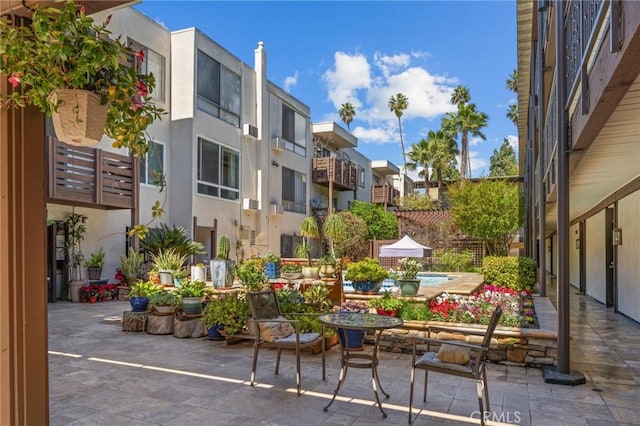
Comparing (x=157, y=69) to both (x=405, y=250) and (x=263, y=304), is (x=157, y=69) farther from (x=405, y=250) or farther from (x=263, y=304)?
(x=263, y=304)

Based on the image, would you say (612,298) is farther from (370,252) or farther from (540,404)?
(370,252)

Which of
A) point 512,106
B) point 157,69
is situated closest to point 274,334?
point 157,69

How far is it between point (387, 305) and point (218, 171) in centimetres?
970

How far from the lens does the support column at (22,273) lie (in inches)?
64.4

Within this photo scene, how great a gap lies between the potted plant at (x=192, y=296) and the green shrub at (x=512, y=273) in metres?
7.63

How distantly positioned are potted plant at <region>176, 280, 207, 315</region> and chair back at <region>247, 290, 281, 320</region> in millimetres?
2373

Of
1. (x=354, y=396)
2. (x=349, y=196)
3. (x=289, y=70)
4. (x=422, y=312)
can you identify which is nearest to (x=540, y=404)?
(x=354, y=396)

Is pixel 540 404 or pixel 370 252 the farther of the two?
pixel 370 252

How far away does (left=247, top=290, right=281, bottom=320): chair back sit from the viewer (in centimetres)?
483

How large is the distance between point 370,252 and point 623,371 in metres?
16.4

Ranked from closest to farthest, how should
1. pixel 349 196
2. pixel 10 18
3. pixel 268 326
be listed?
1. pixel 10 18
2. pixel 268 326
3. pixel 349 196

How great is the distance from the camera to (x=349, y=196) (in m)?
26.9

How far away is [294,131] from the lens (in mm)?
20078

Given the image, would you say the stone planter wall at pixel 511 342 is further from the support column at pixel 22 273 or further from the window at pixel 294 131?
the window at pixel 294 131
